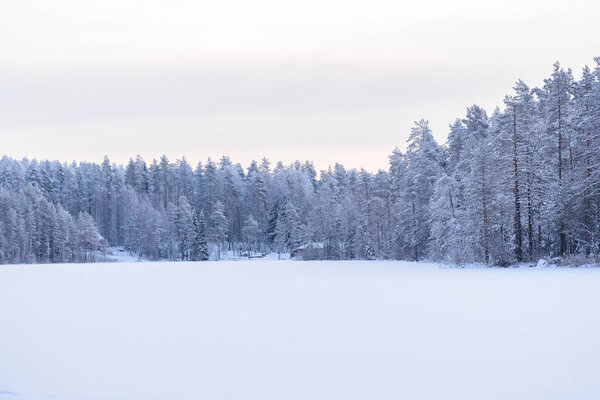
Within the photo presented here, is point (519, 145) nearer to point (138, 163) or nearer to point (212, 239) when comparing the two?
point (212, 239)

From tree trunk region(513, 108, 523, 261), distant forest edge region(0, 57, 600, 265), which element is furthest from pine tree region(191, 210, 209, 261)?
tree trunk region(513, 108, 523, 261)

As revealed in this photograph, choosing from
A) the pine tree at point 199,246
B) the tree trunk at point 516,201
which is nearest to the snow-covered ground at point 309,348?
the tree trunk at point 516,201

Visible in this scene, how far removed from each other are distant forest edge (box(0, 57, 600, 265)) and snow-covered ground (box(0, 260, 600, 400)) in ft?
64.7

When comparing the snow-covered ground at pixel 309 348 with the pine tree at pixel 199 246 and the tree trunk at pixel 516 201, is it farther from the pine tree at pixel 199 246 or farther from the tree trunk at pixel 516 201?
the pine tree at pixel 199 246

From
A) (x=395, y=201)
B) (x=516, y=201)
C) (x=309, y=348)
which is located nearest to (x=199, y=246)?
(x=395, y=201)

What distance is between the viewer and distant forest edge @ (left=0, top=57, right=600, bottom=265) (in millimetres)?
32938

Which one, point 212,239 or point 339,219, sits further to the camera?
point 212,239

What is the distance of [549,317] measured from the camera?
1104 cm

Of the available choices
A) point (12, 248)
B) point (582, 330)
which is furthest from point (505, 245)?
point (12, 248)

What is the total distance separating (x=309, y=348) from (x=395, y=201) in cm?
5134

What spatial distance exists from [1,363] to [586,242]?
3100 cm

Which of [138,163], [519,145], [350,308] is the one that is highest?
[138,163]

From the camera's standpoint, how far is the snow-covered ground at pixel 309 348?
670cm

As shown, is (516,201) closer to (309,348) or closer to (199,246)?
(309,348)
